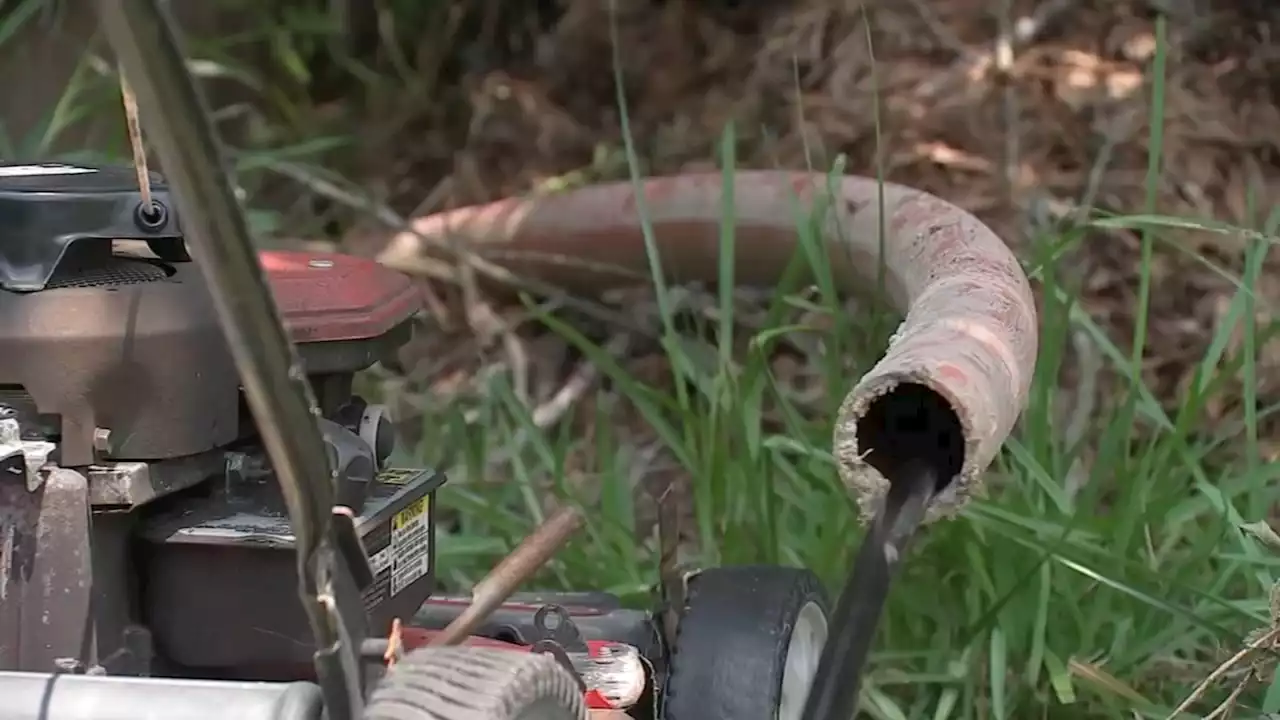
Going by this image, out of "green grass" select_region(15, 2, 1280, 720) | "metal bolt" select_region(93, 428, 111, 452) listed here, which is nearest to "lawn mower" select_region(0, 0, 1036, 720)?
"metal bolt" select_region(93, 428, 111, 452)

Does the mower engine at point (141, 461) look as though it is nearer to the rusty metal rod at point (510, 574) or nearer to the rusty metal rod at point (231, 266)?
the rusty metal rod at point (510, 574)

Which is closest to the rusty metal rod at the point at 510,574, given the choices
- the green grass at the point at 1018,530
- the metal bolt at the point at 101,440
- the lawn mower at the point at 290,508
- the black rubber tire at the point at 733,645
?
the lawn mower at the point at 290,508

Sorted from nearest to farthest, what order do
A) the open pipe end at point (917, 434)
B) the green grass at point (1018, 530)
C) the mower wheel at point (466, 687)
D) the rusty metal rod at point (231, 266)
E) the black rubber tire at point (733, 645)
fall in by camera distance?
the rusty metal rod at point (231, 266)
the mower wheel at point (466, 687)
the open pipe end at point (917, 434)
the black rubber tire at point (733, 645)
the green grass at point (1018, 530)

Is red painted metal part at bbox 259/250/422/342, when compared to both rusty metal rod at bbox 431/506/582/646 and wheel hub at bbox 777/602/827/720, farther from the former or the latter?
wheel hub at bbox 777/602/827/720

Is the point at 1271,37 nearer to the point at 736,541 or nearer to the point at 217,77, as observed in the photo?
the point at 736,541

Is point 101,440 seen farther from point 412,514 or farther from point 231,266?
point 231,266

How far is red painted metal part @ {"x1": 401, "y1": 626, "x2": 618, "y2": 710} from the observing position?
93 cm

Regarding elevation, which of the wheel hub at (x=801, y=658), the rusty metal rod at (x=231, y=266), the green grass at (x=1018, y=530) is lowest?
the green grass at (x=1018, y=530)

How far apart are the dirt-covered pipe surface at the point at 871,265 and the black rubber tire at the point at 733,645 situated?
19cm

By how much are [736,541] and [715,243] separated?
51 cm

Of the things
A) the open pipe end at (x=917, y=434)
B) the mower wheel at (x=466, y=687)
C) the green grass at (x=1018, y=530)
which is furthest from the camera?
the green grass at (x=1018, y=530)

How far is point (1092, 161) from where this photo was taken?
6.55 feet

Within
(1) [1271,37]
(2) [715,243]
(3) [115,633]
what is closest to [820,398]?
(2) [715,243]

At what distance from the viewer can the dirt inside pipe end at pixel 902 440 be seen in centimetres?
75
